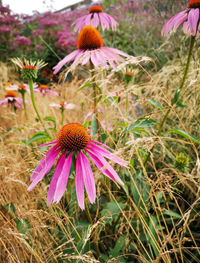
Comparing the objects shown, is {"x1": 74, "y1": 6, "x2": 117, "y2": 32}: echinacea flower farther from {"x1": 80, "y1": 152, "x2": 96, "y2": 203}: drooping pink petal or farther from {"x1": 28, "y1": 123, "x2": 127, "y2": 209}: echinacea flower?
{"x1": 80, "y1": 152, "x2": 96, "y2": 203}: drooping pink petal

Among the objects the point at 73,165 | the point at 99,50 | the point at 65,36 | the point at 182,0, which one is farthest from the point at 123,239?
the point at 65,36

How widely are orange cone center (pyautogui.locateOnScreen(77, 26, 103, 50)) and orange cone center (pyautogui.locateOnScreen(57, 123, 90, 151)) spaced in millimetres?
474

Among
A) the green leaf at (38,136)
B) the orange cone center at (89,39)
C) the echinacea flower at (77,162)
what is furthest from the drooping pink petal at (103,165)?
the orange cone center at (89,39)

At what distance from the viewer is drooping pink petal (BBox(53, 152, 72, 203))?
1.66ft

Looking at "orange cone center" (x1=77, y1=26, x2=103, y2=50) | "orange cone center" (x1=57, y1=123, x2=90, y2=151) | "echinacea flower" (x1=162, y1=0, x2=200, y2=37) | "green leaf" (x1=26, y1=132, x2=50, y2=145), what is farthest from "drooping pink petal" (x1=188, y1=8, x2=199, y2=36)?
"green leaf" (x1=26, y1=132, x2=50, y2=145)

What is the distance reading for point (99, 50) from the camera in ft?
2.94

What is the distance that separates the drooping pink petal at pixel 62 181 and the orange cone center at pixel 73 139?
3 cm

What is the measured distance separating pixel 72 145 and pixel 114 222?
0.48 m

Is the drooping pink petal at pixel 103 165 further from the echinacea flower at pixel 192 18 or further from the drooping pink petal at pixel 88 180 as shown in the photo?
the echinacea flower at pixel 192 18

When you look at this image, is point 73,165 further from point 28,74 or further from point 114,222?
point 28,74

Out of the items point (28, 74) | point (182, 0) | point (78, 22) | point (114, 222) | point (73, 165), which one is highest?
point (182, 0)

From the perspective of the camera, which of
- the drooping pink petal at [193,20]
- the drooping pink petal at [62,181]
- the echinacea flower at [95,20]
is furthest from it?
the echinacea flower at [95,20]

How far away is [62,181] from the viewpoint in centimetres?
54

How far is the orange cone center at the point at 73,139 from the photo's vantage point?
1.98 feet
